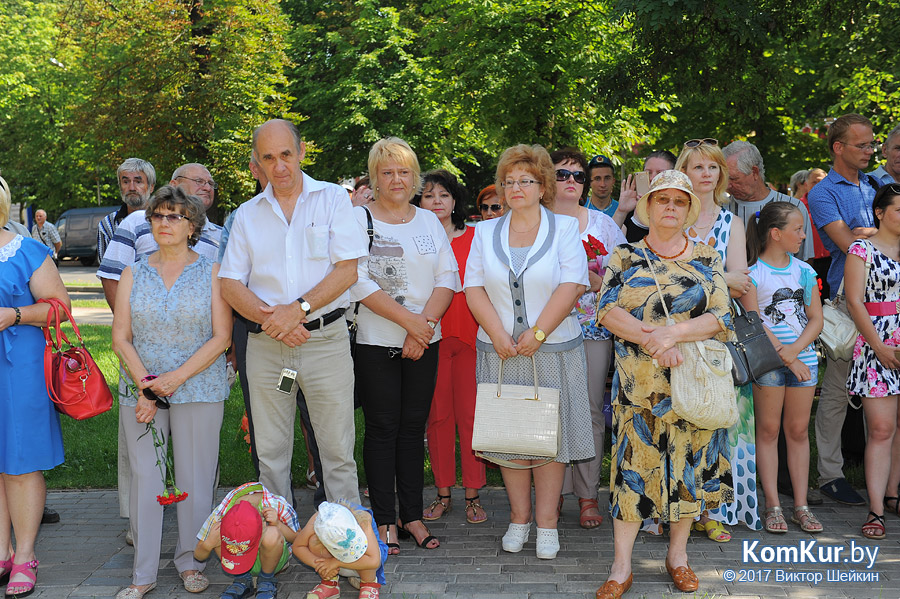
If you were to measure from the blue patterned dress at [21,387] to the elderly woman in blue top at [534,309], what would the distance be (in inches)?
95.8

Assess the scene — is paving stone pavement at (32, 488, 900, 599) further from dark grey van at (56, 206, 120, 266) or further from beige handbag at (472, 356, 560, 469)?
dark grey van at (56, 206, 120, 266)

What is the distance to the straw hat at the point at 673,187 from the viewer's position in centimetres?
417

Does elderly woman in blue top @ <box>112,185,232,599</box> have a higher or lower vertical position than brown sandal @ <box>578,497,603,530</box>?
higher

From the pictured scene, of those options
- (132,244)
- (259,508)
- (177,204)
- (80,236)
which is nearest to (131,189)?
(132,244)

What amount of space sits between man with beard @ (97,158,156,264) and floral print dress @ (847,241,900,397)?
4.81 meters

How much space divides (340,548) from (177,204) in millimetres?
2008

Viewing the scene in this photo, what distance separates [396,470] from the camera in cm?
504

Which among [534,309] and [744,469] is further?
[744,469]

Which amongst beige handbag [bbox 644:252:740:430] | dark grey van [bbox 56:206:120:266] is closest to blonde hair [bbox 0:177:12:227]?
beige handbag [bbox 644:252:740:430]

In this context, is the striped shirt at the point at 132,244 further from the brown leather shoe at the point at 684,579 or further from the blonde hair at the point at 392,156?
the brown leather shoe at the point at 684,579

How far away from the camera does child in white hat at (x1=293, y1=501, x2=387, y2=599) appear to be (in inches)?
154

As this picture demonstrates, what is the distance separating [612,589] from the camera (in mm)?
4066

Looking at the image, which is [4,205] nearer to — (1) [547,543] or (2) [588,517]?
(1) [547,543]

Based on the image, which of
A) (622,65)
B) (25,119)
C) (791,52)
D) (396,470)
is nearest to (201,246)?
(396,470)
